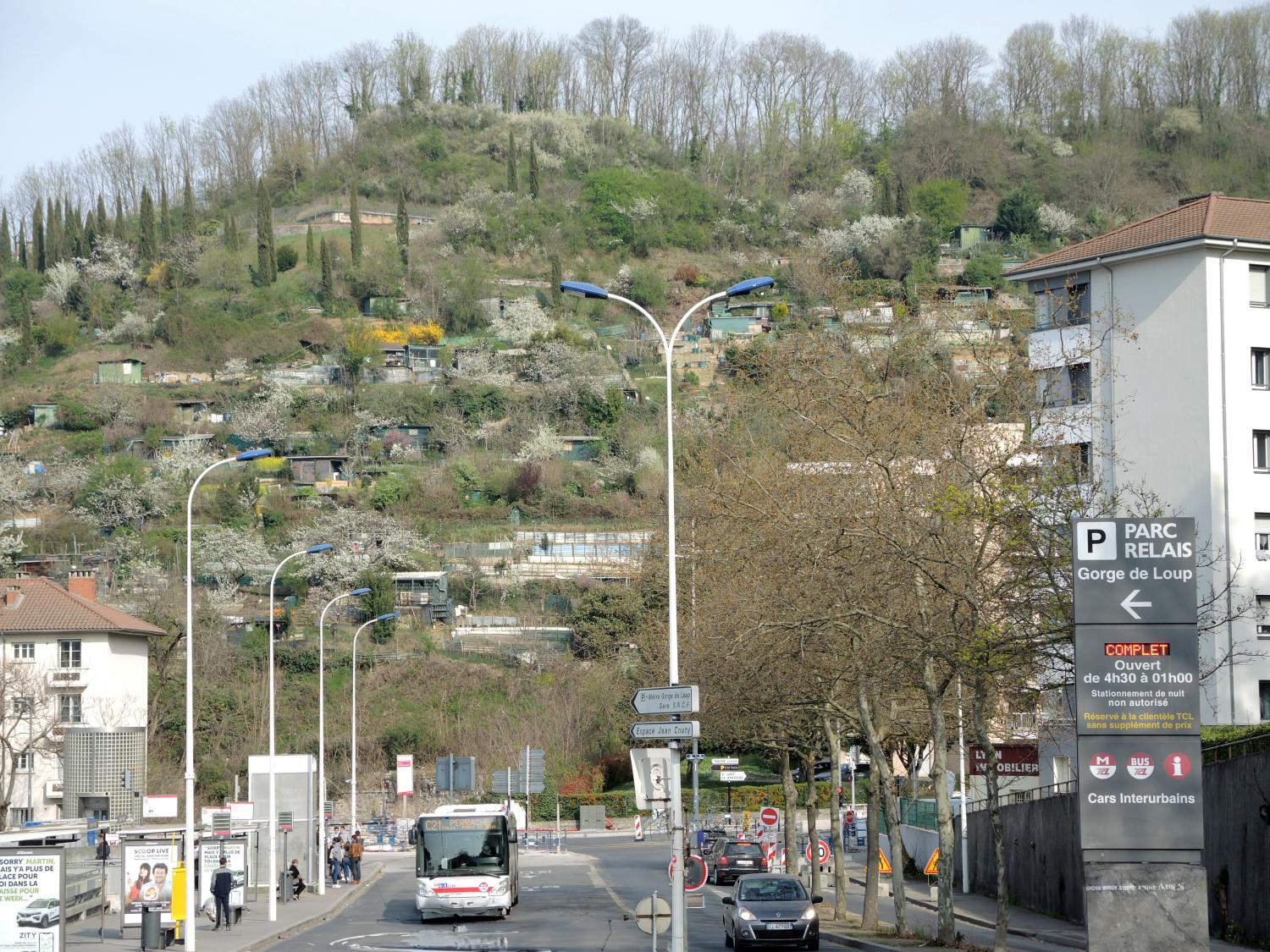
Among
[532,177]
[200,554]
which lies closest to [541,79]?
[532,177]

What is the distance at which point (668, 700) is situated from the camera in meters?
21.7

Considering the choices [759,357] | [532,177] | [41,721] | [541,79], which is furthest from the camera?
[541,79]

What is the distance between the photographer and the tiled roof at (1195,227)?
46125mm

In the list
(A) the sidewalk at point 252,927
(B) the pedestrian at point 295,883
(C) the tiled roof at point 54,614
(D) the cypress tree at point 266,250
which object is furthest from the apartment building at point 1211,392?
(D) the cypress tree at point 266,250

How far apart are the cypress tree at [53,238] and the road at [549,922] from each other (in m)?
114

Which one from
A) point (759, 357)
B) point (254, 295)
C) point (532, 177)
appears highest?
point (532, 177)

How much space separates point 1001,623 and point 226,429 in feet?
319

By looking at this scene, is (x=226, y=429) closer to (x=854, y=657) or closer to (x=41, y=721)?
(x=41, y=721)

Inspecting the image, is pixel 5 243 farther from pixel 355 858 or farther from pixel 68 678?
pixel 355 858

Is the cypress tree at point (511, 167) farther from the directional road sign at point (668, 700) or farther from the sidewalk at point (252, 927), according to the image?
the directional road sign at point (668, 700)

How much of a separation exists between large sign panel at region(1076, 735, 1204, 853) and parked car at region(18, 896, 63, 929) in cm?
1300

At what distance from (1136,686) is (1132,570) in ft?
4.48

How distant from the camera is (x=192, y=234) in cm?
14638

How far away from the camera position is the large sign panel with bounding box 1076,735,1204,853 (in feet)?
58.8
